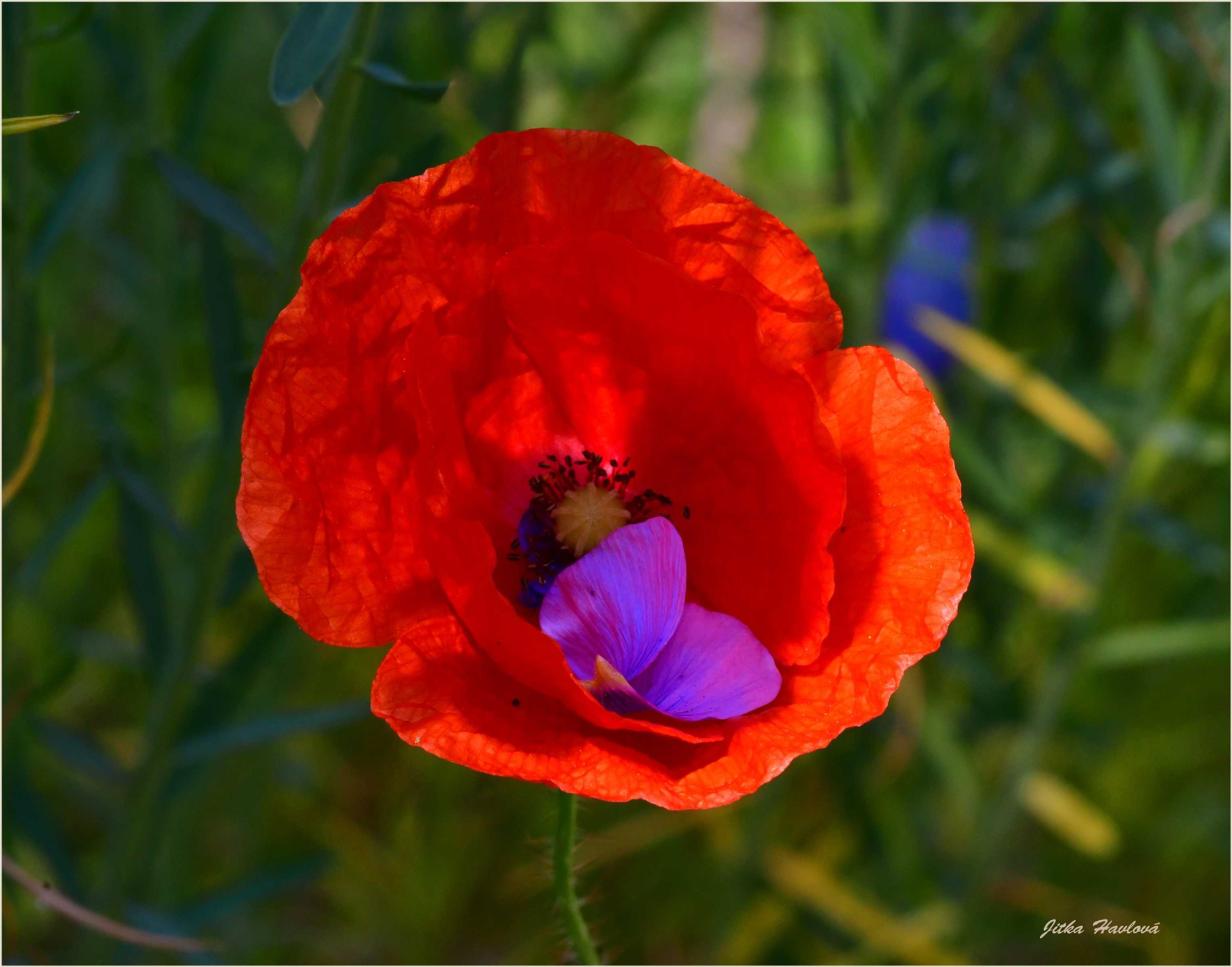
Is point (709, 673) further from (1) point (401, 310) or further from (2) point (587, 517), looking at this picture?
(1) point (401, 310)

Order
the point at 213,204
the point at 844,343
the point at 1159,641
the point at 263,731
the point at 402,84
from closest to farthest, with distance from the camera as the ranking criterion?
the point at 402,84 → the point at 213,204 → the point at 263,731 → the point at 1159,641 → the point at 844,343

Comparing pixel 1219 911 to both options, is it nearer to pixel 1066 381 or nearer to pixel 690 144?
pixel 1066 381

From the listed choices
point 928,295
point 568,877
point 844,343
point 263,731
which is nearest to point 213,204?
point 263,731

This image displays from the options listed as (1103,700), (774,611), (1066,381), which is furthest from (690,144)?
(774,611)

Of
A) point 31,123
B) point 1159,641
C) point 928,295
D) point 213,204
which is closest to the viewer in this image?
point 31,123

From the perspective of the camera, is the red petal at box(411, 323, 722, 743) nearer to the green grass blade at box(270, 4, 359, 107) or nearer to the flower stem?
the flower stem

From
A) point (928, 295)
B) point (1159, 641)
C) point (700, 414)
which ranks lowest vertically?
point (1159, 641)

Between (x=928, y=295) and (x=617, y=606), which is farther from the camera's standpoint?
(x=928, y=295)

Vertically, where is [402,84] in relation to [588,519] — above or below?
above
